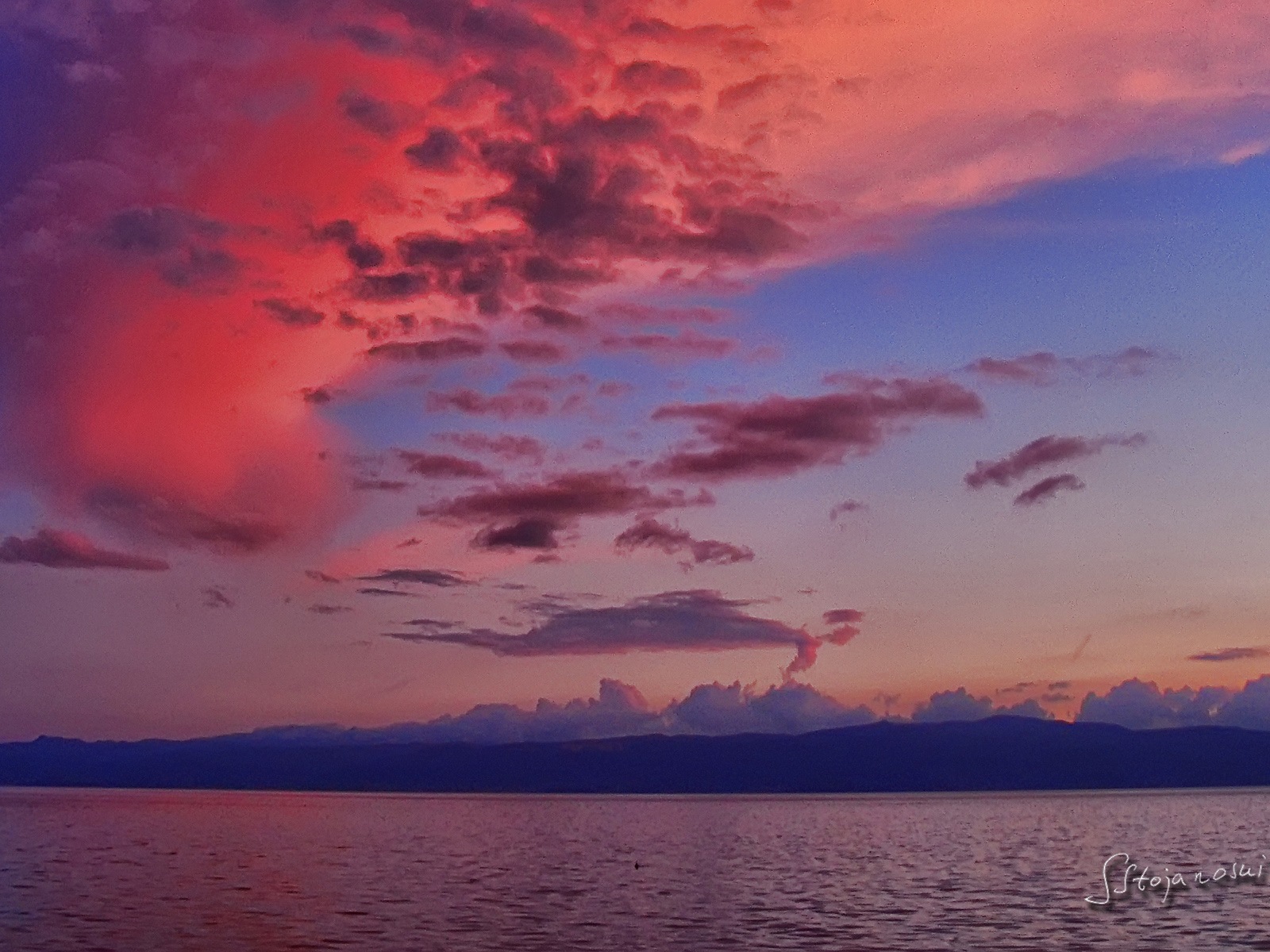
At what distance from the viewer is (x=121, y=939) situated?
61.0 meters

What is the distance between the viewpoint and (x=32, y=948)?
190 feet

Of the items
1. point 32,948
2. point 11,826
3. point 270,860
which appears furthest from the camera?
point 11,826

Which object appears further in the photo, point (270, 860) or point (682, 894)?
point (270, 860)

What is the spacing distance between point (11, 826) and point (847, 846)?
124 metres

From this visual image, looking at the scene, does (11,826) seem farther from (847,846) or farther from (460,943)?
(460,943)

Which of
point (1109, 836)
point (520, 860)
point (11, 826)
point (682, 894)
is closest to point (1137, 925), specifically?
point (682, 894)

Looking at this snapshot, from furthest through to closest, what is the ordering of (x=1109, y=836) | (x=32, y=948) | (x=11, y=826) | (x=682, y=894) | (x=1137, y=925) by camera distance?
(x=11, y=826)
(x=1109, y=836)
(x=682, y=894)
(x=1137, y=925)
(x=32, y=948)
